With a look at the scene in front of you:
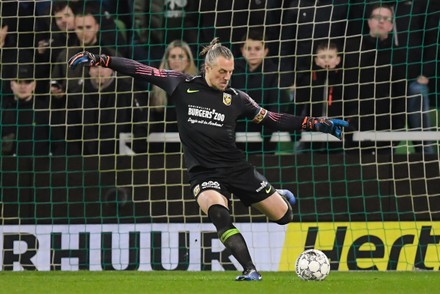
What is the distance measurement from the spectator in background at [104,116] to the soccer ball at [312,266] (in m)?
4.12

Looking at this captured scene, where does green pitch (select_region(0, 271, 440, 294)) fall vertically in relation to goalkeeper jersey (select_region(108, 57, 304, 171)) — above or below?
below

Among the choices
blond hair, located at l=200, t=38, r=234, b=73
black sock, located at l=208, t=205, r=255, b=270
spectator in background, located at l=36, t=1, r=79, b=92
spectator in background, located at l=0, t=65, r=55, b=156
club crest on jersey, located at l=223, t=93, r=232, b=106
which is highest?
spectator in background, located at l=36, t=1, r=79, b=92

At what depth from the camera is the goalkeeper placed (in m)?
9.84

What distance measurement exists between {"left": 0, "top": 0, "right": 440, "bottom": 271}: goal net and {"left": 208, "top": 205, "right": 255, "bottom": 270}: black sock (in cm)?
341

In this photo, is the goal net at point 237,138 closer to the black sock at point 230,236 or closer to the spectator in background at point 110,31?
the spectator in background at point 110,31

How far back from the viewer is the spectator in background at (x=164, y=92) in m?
12.8

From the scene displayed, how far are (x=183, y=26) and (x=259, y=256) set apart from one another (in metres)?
3.01

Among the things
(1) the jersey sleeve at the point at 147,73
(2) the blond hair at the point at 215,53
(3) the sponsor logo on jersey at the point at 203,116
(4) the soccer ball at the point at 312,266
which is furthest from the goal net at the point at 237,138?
(4) the soccer ball at the point at 312,266

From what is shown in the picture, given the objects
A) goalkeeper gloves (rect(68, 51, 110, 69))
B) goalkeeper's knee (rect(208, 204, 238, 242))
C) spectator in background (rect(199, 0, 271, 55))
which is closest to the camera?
goalkeeper's knee (rect(208, 204, 238, 242))

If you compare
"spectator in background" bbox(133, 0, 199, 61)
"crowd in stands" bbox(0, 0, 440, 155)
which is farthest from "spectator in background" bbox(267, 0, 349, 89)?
"spectator in background" bbox(133, 0, 199, 61)

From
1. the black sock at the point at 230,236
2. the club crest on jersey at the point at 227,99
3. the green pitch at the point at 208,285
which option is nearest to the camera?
the green pitch at the point at 208,285

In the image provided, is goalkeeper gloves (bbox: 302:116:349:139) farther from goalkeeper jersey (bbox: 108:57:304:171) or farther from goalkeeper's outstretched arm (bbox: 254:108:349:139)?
goalkeeper jersey (bbox: 108:57:304:171)

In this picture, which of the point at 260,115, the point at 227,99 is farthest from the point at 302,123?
the point at 227,99

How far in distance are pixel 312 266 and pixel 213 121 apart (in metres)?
1.63
